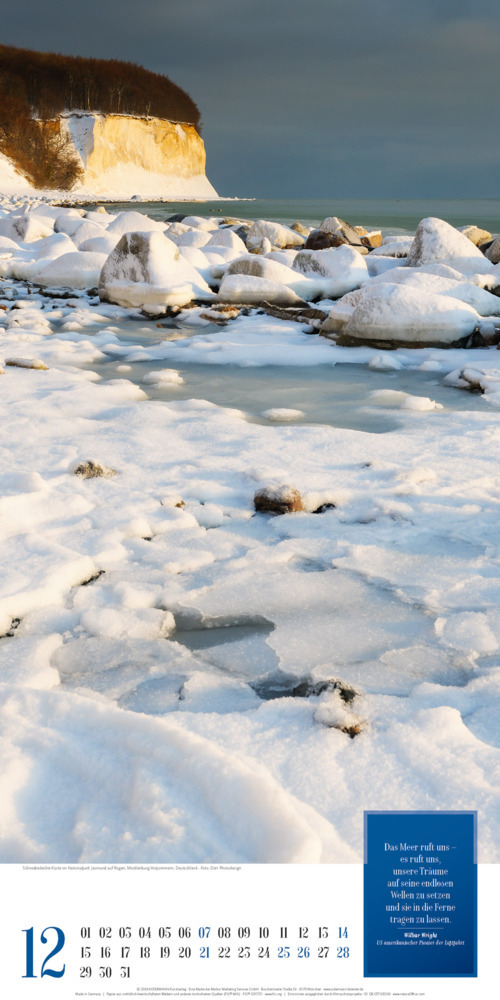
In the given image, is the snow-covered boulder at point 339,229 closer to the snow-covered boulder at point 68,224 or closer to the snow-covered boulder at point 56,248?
the snow-covered boulder at point 68,224

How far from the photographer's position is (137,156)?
167ft

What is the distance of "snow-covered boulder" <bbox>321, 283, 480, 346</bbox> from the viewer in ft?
18.0

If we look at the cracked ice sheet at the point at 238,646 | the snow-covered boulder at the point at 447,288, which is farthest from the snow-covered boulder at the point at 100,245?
the cracked ice sheet at the point at 238,646

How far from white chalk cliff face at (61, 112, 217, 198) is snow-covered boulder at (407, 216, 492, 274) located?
39.8 m

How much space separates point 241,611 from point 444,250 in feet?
22.8

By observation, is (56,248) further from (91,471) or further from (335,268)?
(91,471)

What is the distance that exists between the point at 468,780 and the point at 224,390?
3353 millimetres

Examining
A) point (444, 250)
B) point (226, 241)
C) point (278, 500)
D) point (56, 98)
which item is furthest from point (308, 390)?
point (56, 98)

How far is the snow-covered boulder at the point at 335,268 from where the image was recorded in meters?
8.23

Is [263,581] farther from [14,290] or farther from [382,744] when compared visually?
[14,290]

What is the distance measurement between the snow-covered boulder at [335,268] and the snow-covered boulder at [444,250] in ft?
2.11

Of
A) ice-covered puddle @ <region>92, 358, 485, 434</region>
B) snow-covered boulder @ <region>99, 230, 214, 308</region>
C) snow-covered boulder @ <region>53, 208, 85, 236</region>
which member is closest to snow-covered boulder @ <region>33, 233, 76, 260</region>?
snow-covered boulder @ <region>53, 208, 85, 236</region>

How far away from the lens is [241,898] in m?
1.06

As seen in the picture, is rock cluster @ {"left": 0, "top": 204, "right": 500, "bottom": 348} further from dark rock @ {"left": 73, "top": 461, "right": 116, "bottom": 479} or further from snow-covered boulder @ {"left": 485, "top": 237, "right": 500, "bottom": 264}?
dark rock @ {"left": 73, "top": 461, "right": 116, "bottom": 479}
